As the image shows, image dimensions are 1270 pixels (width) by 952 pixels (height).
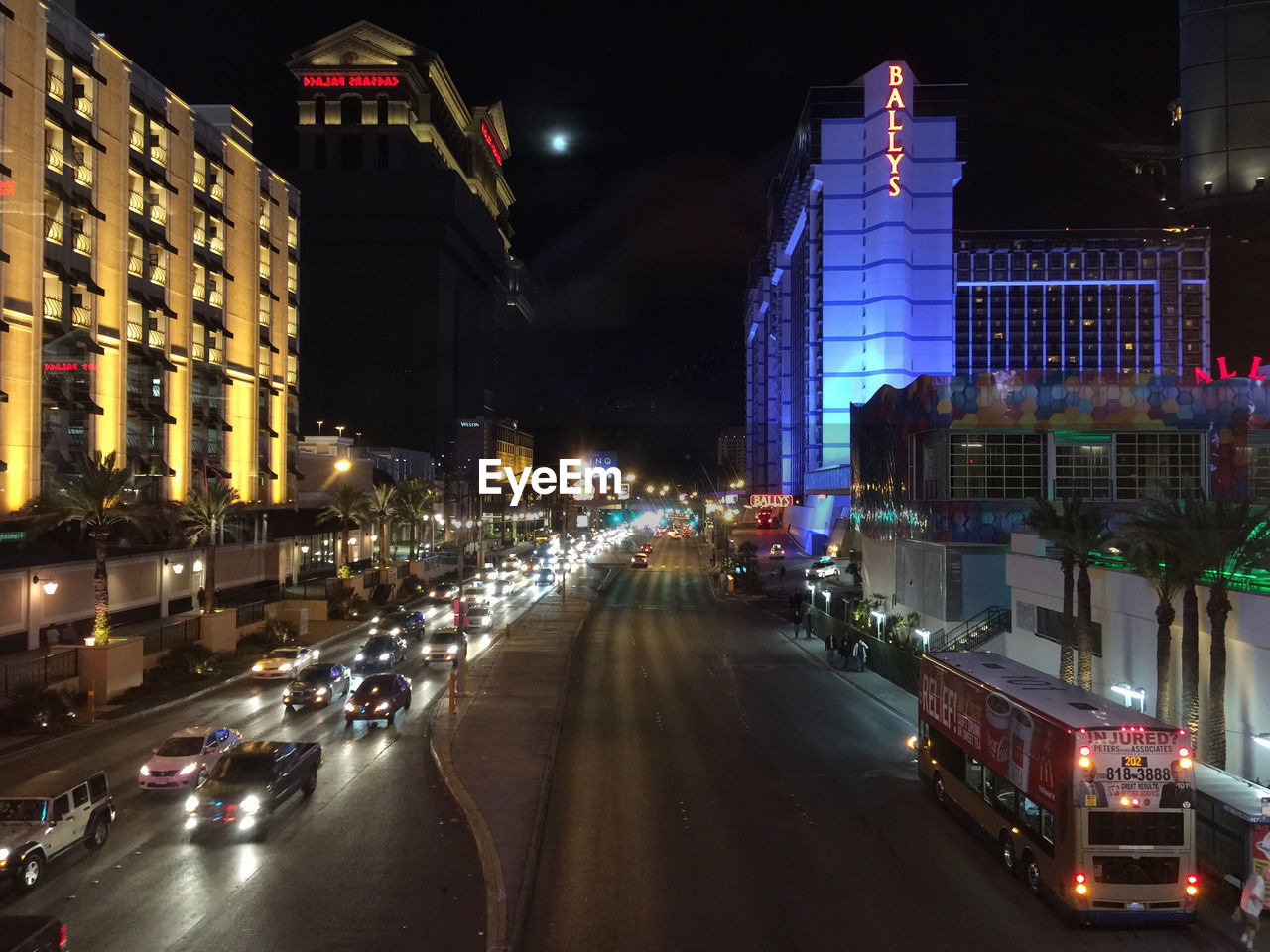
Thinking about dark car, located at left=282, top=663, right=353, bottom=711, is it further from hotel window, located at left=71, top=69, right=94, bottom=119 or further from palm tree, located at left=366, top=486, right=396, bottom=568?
palm tree, located at left=366, top=486, right=396, bottom=568

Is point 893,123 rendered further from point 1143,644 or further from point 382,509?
point 1143,644

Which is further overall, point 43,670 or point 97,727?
point 43,670

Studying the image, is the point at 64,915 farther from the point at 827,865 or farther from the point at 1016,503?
the point at 1016,503

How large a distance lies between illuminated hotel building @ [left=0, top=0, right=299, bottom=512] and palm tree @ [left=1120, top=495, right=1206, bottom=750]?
37.4 m

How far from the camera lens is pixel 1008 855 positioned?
15.5 metres

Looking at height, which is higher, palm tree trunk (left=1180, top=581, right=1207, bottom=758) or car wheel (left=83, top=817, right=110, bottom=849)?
palm tree trunk (left=1180, top=581, right=1207, bottom=758)

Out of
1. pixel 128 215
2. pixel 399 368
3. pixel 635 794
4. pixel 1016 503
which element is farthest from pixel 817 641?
pixel 399 368

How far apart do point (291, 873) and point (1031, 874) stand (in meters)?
12.2

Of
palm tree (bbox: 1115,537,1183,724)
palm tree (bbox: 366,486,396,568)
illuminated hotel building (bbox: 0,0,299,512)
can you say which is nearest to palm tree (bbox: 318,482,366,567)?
palm tree (bbox: 366,486,396,568)

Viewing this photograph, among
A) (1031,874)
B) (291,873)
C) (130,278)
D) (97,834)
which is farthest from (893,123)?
(97,834)

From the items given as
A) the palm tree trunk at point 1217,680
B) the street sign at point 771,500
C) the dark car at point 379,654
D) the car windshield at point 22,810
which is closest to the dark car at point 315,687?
the dark car at point 379,654

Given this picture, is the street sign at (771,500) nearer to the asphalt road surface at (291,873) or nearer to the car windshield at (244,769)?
the asphalt road surface at (291,873)

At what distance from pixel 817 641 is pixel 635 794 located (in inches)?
1099

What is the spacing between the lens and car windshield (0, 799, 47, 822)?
15.1 meters
